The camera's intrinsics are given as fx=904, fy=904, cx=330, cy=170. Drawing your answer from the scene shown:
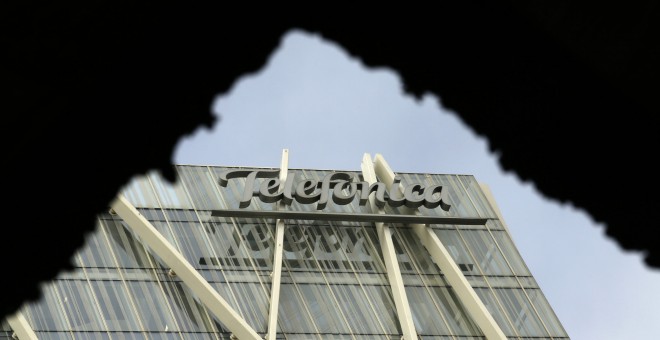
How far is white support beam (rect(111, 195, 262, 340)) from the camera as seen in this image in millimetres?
27823

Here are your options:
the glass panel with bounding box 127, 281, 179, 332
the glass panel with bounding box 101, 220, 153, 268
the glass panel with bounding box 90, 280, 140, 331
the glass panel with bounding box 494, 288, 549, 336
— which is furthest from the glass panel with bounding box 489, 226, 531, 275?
the glass panel with bounding box 90, 280, 140, 331

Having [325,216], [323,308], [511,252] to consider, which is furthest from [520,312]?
[325,216]

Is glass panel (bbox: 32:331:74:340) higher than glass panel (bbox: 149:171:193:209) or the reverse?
the reverse

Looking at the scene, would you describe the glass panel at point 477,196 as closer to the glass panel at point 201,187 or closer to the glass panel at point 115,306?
the glass panel at point 201,187

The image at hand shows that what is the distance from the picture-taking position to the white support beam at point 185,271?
27823mm

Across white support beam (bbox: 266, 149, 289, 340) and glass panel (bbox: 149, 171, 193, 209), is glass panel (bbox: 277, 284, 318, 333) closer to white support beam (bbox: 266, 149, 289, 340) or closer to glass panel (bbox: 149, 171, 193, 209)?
white support beam (bbox: 266, 149, 289, 340)

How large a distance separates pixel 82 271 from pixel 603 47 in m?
27.4

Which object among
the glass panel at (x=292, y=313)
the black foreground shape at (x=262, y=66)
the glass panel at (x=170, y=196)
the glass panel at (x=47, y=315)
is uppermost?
the glass panel at (x=170, y=196)

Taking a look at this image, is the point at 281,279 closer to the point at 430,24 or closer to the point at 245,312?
the point at 245,312

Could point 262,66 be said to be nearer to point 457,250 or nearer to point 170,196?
point 170,196

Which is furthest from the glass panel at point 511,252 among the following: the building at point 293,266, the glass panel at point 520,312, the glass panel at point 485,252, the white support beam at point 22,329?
the white support beam at point 22,329

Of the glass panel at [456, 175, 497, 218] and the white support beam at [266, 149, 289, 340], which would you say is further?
the glass panel at [456, 175, 497, 218]

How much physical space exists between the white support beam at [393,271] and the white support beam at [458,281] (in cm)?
93

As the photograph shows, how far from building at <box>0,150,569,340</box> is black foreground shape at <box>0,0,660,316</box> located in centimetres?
2297
